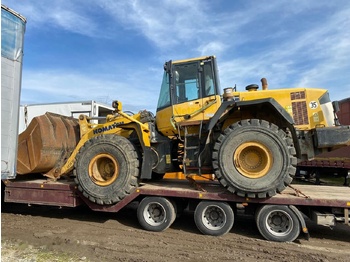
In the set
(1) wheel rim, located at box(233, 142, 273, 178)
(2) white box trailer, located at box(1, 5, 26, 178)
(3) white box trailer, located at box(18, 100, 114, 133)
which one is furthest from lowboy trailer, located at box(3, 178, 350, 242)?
(3) white box trailer, located at box(18, 100, 114, 133)

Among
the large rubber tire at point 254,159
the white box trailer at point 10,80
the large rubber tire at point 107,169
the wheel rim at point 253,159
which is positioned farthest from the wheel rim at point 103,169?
the wheel rim at point 253,159

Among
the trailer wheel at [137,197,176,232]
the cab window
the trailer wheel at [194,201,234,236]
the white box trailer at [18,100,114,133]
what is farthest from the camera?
the white box trailer at [18,100,114,133]

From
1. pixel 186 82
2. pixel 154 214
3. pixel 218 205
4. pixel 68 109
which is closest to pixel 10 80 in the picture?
pixel 186 82

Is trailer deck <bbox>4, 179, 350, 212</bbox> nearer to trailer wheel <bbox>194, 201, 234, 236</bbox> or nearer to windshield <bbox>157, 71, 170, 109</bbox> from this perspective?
trailer wheel <bbox>194, 201, 234, 236</bbox>

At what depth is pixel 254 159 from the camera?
5855 mm

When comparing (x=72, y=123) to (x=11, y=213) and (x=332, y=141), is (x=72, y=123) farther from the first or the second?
(x=332, y=141)

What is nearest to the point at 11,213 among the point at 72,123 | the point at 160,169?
the point at 72,123

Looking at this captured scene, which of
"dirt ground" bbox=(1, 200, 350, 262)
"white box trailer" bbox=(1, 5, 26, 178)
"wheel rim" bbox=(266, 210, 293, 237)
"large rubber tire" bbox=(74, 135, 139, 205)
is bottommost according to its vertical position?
"dirt ground" bbox=(1, 200, 350, 262)

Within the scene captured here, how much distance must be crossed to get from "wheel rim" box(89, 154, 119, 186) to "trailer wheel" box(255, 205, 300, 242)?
316 cm

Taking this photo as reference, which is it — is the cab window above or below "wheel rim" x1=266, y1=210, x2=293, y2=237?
above

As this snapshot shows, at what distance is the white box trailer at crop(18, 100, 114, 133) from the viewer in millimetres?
10138

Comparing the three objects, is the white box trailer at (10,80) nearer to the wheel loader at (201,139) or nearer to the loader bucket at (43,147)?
the wheel loader at (201,139)

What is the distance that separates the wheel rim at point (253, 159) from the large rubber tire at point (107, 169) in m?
2.23

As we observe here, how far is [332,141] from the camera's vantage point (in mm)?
5684
